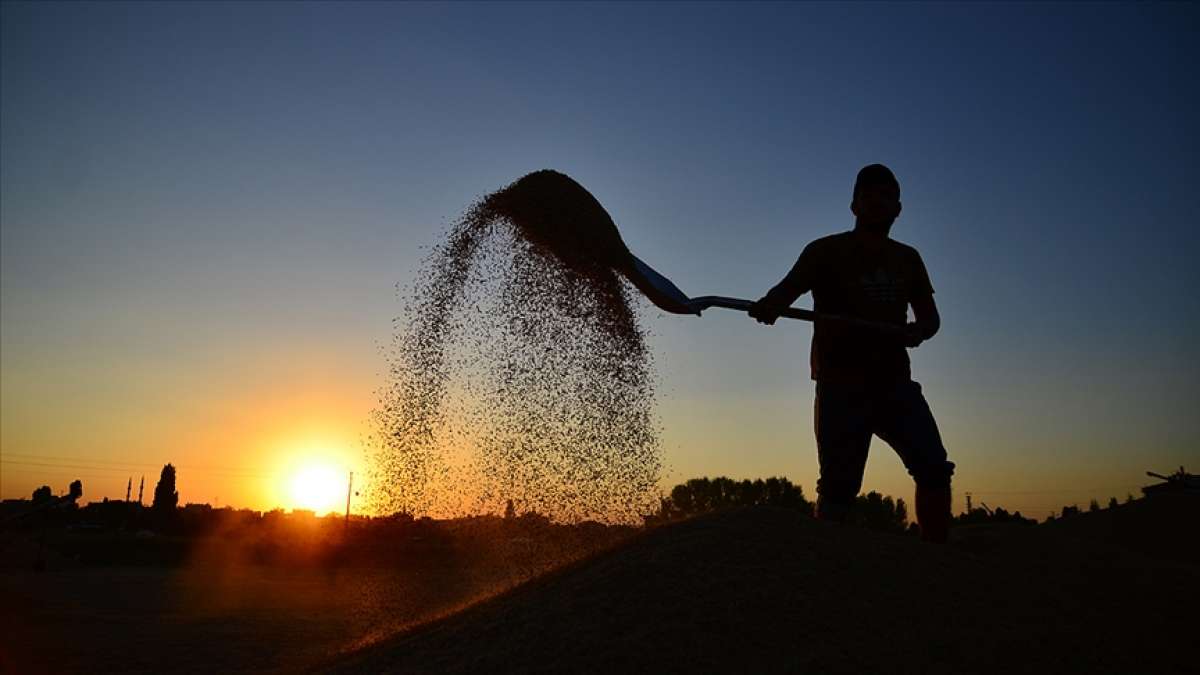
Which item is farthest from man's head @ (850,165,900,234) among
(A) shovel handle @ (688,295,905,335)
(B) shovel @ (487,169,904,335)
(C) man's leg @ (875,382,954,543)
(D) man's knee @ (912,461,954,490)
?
(D) man's knee @ (912,461,954,490)

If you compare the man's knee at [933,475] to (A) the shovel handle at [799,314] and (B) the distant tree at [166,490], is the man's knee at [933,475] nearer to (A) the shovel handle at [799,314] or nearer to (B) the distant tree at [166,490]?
(A) the shovel handle at [799,314]

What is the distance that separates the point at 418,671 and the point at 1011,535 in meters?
2.99

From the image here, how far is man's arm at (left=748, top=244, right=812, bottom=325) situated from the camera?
4.00 meters

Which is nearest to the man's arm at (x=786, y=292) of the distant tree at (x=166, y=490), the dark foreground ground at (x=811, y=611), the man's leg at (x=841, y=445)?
the man's leg at (x=841, y=445)

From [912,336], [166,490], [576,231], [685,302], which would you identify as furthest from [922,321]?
[166,490]

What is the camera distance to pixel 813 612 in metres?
2.55

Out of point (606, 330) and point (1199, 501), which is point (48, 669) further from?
point (1199, 501)

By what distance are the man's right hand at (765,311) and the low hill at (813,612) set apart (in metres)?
0.95

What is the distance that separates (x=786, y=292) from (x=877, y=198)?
695 millimetres

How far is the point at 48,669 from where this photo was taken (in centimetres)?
499

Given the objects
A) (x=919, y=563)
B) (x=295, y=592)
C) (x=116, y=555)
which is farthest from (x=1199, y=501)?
(x=116, y=555)

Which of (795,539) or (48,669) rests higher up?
(795,539)

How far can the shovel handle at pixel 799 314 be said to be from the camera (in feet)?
12.5

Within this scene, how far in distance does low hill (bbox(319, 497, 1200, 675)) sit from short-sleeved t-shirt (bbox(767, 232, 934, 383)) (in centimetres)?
85
